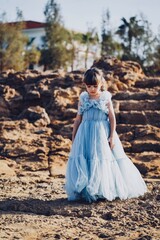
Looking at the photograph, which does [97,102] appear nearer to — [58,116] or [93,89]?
[93,89]

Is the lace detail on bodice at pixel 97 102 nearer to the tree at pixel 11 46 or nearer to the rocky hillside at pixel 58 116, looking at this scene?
the rocky hillside at pixel 58 116

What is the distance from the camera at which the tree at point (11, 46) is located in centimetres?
3139

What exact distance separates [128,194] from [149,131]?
17.2 feet

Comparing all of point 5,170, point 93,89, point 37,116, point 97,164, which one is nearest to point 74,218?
point 97,164

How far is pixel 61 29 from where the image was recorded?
36656mm

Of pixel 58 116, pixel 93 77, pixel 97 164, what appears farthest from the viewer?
pixel 58 116

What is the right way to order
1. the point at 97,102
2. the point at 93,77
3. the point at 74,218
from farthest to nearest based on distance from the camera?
the point at 97,102 < the point at 93,77 < the point at 74,218

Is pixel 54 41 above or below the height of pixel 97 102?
above

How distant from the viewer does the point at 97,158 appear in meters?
5.02

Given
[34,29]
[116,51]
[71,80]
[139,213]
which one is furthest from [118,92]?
[34,29]

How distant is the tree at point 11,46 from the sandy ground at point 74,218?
26.5 meters

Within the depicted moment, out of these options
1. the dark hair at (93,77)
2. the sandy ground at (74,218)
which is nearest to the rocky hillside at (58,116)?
the sandy ground at (74,218)

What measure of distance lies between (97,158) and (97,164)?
0.08m

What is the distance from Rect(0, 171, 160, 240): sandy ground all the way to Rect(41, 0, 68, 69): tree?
30229 millimetres
